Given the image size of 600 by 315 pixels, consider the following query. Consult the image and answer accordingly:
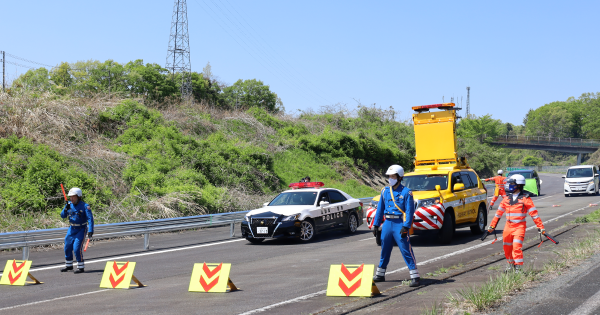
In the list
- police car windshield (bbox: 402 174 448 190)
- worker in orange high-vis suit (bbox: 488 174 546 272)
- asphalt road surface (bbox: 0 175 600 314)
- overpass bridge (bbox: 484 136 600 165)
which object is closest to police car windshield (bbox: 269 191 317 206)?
asphalt road surface (bbox: 0 175 600 314)

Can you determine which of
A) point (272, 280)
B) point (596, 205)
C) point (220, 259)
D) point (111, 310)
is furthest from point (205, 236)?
point (596, 205)

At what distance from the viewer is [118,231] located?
14.3 m

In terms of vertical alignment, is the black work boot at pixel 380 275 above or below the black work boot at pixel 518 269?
below

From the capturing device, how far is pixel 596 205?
79.8 ft

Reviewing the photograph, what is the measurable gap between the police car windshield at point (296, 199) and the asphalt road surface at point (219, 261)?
116 cm

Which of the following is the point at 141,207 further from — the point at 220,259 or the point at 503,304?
the point at 503,304

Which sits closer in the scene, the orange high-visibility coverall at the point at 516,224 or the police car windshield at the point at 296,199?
the orange high-visibility coverall at the point at 516,224

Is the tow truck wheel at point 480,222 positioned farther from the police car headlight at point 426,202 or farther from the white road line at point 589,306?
the white road line at point 589,306

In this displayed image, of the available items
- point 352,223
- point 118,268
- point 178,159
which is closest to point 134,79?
point 178,159

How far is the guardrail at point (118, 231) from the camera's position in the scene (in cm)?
1202

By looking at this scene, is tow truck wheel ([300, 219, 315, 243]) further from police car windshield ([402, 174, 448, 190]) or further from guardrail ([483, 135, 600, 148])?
guardrail ([483, 135, 600, 148])

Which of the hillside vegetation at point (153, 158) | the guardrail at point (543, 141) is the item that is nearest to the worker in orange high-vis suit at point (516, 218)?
the hillside vegetation at point (153, 158)

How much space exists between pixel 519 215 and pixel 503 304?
2.22 metres

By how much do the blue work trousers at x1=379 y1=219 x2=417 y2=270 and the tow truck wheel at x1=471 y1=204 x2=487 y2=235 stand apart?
7728 mm
